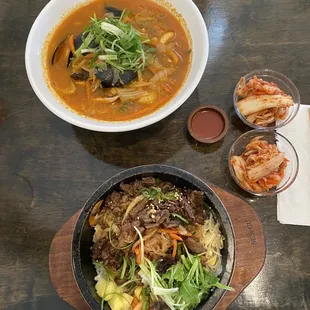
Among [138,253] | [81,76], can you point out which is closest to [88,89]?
[81,76]

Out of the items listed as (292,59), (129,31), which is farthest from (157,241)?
(292,59)

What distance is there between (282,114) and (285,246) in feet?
2.34

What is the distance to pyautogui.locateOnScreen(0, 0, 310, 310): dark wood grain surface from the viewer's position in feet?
6.66

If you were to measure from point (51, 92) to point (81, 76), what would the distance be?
7.4 inches

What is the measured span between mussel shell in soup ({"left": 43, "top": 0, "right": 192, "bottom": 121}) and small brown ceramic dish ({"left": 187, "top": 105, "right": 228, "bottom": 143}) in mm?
191

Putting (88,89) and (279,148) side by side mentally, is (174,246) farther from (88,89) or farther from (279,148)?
(88,89)

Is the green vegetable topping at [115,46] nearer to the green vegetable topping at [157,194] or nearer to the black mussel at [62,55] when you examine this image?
the black mussel at [62,55]

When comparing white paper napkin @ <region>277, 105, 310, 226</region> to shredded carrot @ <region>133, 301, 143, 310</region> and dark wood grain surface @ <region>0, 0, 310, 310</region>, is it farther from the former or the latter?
shredded carrot @ <region>133, 301, 143, 310</region>

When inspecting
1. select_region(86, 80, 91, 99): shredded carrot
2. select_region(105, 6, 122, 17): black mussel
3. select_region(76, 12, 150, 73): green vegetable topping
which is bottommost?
select_region(86, 80, 91, 99): shredded carrot

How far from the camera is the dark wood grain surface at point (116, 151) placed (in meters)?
2.03

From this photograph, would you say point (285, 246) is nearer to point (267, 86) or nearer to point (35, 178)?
point (267, 86)

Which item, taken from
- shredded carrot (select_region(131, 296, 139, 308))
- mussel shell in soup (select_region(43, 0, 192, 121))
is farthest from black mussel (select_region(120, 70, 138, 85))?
shredded carrot (select_region(131, 296, 139, 308))

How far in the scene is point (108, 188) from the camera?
188 centimetres

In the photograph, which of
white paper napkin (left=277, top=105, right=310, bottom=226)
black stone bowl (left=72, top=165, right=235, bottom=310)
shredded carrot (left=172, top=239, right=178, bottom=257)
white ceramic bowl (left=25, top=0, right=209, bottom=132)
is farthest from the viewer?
white paper napkin (left=277, top=105, right=310, bottom=226)
